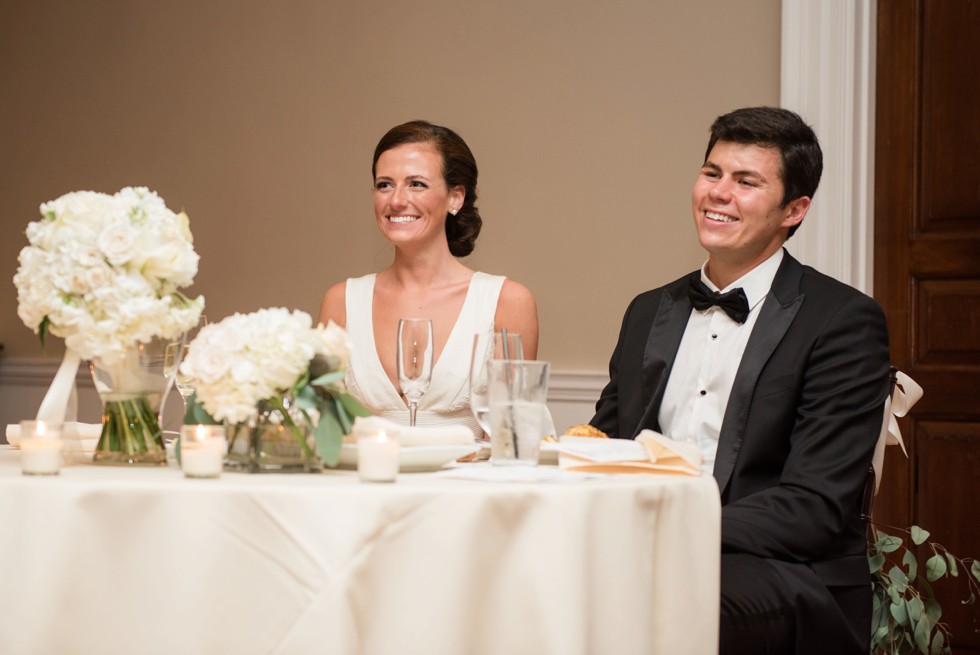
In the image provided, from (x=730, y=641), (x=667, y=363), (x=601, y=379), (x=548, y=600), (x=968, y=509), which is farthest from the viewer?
(x=601, y=379)

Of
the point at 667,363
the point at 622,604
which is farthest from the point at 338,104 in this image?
the point at 622,604

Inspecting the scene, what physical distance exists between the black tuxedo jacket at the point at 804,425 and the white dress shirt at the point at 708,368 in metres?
0.04

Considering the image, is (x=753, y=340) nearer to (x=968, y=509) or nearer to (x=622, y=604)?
(x=622, y=604)

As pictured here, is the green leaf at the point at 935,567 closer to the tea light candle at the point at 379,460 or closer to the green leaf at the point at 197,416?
the tea light candle at the point at 379,460

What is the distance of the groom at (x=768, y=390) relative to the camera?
6.64ft

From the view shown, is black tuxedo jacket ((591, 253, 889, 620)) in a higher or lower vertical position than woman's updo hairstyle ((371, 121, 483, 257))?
lower

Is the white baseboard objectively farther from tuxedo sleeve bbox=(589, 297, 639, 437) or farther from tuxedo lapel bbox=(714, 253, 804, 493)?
tuxedo lapel bbox=(714, 253, 804, 493)

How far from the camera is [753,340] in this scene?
7.71 feet

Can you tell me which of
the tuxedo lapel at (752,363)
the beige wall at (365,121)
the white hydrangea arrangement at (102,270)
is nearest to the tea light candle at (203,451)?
the white hydrangea arrangement at (102,270)

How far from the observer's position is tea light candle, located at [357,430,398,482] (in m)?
1.46

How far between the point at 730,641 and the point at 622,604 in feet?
1.70

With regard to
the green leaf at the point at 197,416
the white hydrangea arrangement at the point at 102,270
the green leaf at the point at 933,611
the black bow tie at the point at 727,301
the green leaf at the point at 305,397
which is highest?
the white hydrangea arrangement at the point at 102,270

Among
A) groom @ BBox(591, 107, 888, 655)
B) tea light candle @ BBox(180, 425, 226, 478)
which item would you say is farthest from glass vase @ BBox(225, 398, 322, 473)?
groom @ BBox(591, 107, 888, 655)

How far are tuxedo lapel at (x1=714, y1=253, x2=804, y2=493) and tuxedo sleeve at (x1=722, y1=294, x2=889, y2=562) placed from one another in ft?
0.11
